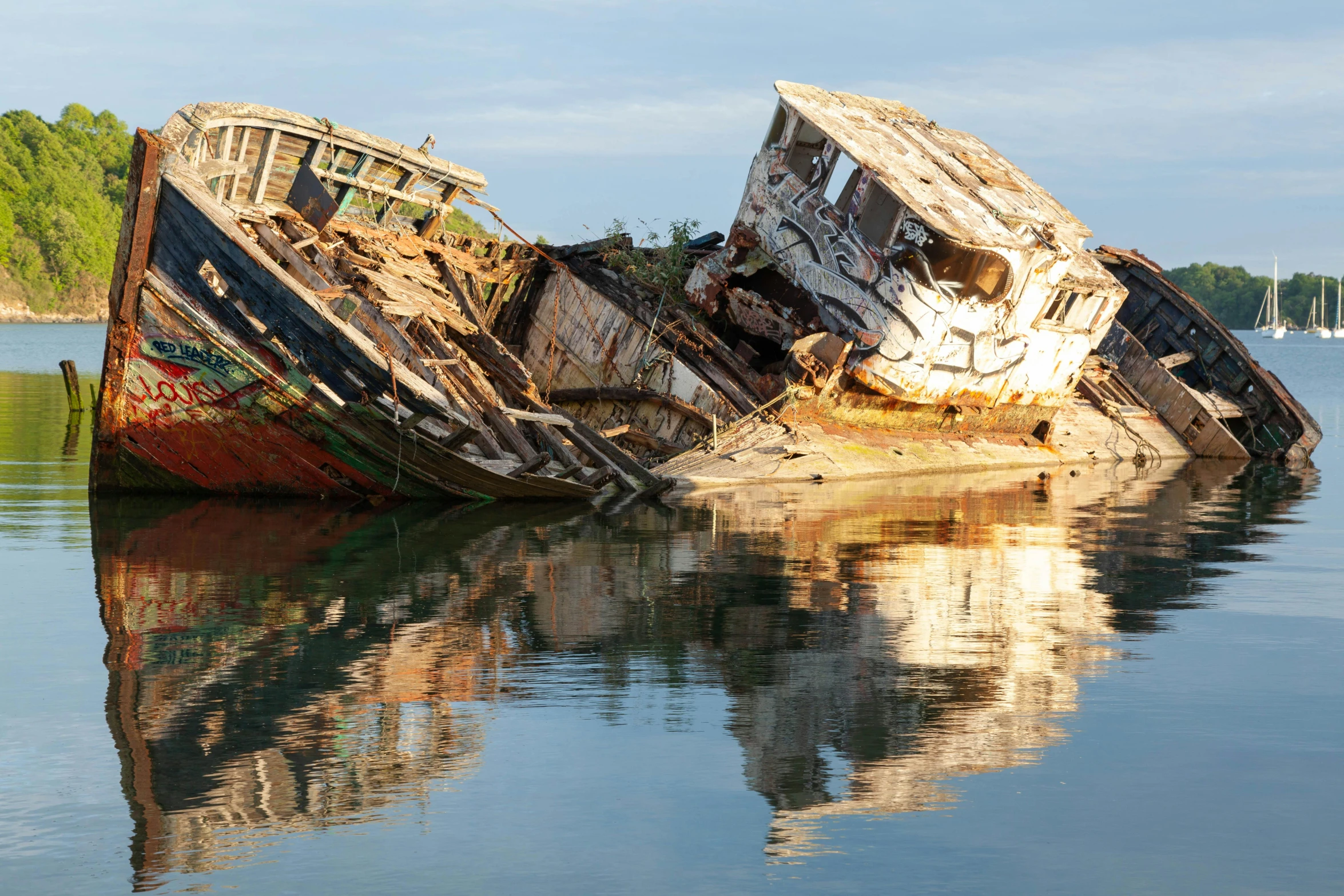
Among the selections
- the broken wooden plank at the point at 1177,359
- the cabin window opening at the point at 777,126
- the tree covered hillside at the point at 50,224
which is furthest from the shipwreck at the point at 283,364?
the tree covered hillside at the point at 50,224

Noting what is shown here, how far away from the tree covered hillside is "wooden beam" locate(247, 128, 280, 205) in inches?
3734

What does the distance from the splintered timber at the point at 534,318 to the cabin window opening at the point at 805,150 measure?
4 cm

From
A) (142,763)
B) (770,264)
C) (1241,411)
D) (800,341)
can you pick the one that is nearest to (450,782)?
(142,763)

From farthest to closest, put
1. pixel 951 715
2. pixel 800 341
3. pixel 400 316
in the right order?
pixel 800 341 → pixel 400 316 → pixel 951 715

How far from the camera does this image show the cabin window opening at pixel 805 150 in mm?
19109

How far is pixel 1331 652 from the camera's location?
8.70 m

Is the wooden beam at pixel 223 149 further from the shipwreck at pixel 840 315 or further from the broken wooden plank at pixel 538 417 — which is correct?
the shipwreck at pixel 840 315

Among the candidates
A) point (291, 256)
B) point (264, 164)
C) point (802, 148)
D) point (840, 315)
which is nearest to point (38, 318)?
point (264, 164)

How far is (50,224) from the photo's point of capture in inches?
4427

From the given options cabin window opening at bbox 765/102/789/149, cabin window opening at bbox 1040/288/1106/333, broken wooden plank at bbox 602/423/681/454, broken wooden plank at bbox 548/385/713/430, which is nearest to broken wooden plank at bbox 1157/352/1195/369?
cabin window opening at bbox 1040/288/1106/333

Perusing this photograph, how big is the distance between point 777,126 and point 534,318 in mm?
4961

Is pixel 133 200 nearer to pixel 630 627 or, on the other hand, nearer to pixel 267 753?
pixel 630 627

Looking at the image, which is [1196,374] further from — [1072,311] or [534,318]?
[534,318]

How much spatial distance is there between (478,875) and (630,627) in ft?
13.4
